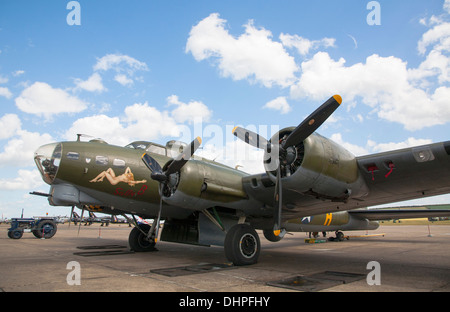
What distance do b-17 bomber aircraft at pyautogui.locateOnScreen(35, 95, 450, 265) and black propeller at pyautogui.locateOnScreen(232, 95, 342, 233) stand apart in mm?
21

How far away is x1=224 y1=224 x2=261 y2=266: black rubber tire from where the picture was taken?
7.75 meters

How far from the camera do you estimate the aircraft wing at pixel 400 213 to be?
14.9 metres

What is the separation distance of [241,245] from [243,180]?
73.6 inches

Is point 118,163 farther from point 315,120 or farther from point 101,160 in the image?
point 315,120

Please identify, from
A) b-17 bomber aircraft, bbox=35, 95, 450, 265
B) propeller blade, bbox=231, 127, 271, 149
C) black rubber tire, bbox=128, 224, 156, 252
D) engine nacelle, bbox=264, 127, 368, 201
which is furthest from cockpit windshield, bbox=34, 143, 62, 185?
engine nacelle, bbox=264, 127, 368, 201

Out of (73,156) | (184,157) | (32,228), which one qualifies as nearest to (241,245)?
(184,157)

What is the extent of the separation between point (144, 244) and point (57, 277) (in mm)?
5944

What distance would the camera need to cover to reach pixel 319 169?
6.50 m

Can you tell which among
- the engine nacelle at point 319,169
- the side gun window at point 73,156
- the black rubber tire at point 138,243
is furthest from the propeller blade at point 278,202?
the black rubber tire at point 138,243

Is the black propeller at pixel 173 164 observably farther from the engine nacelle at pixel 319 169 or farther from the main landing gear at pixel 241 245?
the main landing gear at pixel 241 245
